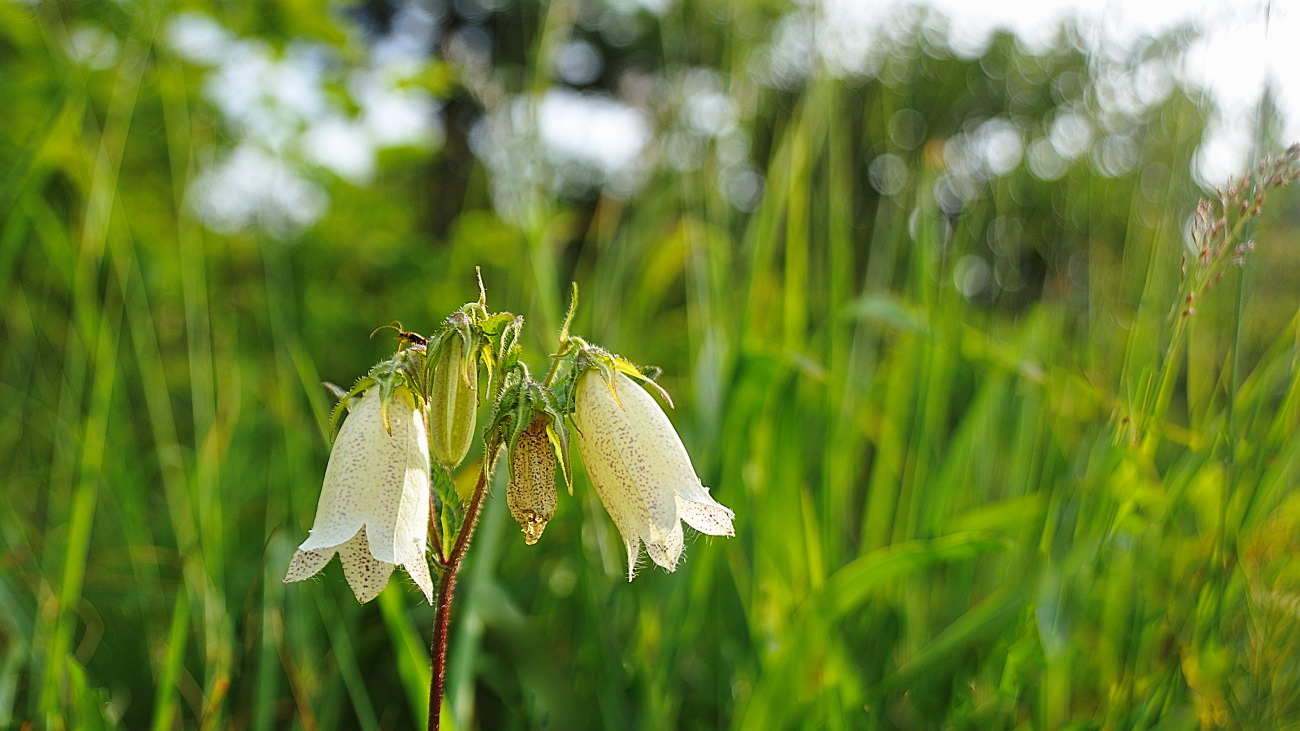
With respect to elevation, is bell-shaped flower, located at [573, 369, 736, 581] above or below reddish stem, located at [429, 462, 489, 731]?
above

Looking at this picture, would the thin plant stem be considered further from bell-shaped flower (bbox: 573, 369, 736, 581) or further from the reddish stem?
bell-shaped flower (bbox: 573, 369, 736, 581)

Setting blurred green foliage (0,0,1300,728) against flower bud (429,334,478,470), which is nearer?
flower bud (429,334,478,470)

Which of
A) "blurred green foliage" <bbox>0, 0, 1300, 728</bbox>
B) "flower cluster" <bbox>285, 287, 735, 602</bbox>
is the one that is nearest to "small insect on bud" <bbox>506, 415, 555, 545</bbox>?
"flower cluster" <bbox>285, 287, 735, 602</bbox>

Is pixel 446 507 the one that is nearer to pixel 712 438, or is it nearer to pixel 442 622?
pixel 442 622

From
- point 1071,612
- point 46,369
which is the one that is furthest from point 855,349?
point 46,369

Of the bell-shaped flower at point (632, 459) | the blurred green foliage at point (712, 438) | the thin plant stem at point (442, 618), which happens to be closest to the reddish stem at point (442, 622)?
the thin plant stem at point (442, 618)

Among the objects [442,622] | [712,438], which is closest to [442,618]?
[442,622]
